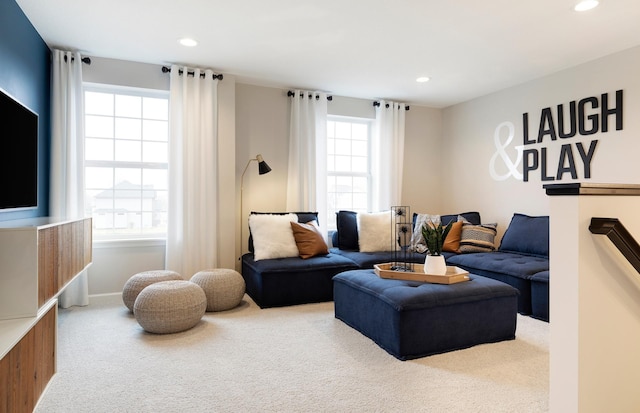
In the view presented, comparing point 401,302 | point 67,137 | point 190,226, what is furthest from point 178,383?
point 67,137

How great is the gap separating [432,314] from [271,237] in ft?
6.76

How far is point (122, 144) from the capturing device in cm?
421

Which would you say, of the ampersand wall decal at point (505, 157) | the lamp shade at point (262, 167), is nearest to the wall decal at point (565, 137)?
the ampersand wall decal at point (505, 157)

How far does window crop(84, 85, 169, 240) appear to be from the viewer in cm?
410

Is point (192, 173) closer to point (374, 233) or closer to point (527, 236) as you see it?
point (374, 233)

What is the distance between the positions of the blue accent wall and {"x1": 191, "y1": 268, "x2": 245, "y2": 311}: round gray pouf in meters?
1.52

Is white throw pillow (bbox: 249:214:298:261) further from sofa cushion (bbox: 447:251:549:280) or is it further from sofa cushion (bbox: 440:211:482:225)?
sofa cushion (bbox: 440:211:482:225)

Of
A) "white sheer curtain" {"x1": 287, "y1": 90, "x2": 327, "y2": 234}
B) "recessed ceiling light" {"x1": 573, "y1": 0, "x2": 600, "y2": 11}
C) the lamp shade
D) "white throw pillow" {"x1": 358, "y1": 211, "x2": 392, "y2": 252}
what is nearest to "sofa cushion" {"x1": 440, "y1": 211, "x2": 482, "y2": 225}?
"white throw pillow" {"x1": 358, "y1": 211, "x2": 392, "y2": 252}

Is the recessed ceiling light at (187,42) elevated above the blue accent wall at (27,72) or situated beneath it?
elevated above

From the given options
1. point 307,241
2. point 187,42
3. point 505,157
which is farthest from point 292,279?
point 505,157

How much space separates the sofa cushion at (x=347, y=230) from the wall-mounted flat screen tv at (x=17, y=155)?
312 cm

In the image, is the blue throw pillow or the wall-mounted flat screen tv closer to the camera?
the wall-mounted flat screen tv

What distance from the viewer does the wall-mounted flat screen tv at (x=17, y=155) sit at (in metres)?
2.17

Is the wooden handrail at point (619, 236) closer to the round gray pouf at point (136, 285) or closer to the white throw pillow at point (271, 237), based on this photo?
the white throw pillow at point (271, 237)
